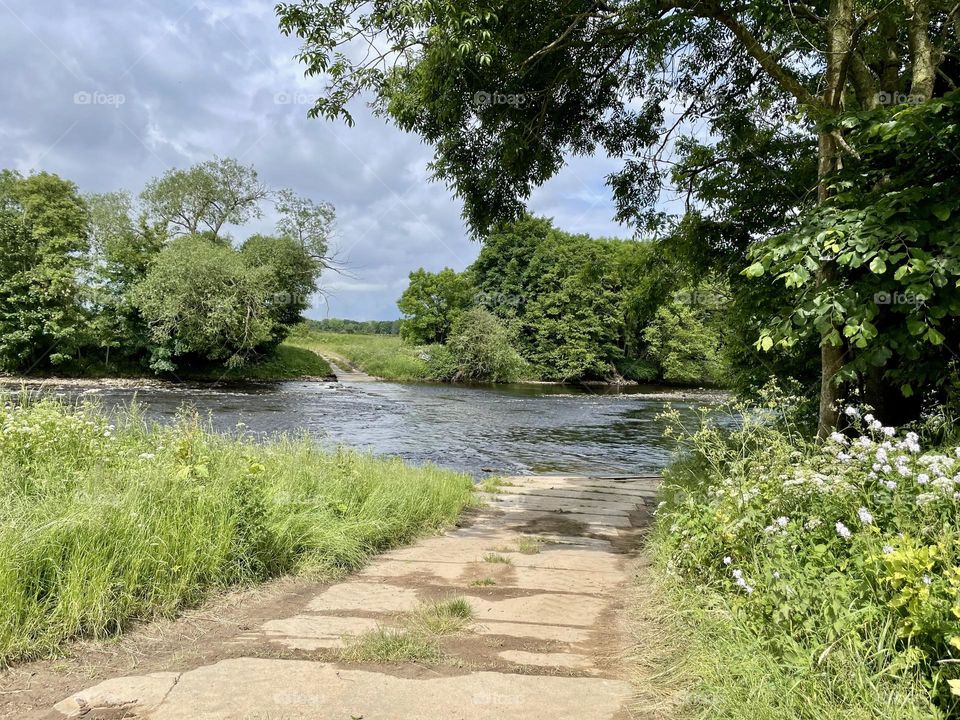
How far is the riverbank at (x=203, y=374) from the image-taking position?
2847 centimetres

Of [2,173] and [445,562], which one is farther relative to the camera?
[2,173]

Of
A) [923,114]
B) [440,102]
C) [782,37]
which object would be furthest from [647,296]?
[923,114]

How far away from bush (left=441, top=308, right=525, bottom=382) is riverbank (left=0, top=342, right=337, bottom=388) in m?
8.91

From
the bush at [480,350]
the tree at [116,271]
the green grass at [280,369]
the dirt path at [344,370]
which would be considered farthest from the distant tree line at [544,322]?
the tree at [116,271]

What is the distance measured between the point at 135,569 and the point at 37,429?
2105 mm

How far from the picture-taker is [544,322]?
147 ft

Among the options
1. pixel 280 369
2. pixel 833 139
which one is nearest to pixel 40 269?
pixel 280 369

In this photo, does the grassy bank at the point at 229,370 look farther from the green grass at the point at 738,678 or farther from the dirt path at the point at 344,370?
the green grass at the point at 738,678

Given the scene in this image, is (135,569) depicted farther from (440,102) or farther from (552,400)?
(552,400)

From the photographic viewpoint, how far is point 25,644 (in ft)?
9.15

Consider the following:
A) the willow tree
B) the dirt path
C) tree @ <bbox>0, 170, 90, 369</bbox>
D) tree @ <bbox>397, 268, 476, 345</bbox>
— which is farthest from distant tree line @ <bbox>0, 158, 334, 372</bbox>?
the willow tree

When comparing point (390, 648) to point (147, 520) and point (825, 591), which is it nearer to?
point (147, 520)

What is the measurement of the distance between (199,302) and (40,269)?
803 cm

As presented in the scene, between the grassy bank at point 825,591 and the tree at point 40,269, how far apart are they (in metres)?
33.5
